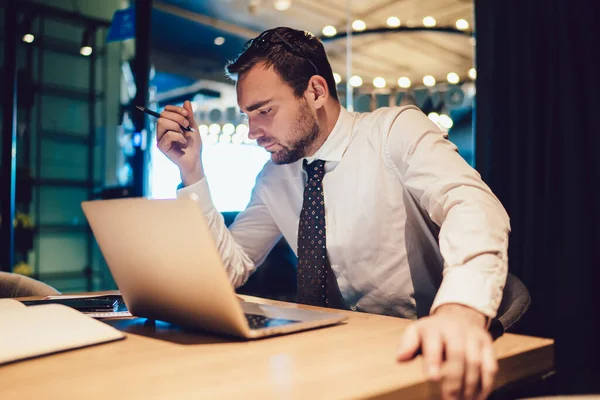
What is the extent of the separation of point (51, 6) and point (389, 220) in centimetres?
510

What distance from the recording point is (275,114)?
1.59 metres

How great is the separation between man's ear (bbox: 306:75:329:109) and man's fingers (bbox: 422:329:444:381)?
1.15m

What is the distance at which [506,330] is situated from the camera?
3.08 ft

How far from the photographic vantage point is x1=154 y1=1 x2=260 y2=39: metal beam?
5285 mm

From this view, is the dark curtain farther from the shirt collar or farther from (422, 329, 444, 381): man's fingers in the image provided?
(422, 329, 444, 381): man's fingers

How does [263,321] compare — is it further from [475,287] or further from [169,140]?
[169,140]

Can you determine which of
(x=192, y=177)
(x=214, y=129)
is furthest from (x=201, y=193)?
(x=214, y=129)

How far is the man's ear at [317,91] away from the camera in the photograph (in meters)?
1.64

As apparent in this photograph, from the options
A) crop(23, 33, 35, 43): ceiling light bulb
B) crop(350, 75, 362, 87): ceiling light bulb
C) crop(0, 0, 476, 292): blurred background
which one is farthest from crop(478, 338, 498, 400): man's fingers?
crop(350, 75, 362, 87): ceiling light bulb

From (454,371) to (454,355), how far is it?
2 cm

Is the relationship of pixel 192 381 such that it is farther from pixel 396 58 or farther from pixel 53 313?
pixel 396 58

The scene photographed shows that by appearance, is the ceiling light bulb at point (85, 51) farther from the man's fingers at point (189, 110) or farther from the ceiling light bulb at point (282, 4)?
the man's fingers at point (189, 110)

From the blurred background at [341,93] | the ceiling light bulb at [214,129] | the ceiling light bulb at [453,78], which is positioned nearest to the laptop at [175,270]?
the blurred background at [341,93]

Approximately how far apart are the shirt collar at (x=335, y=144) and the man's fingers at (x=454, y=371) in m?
1.01
